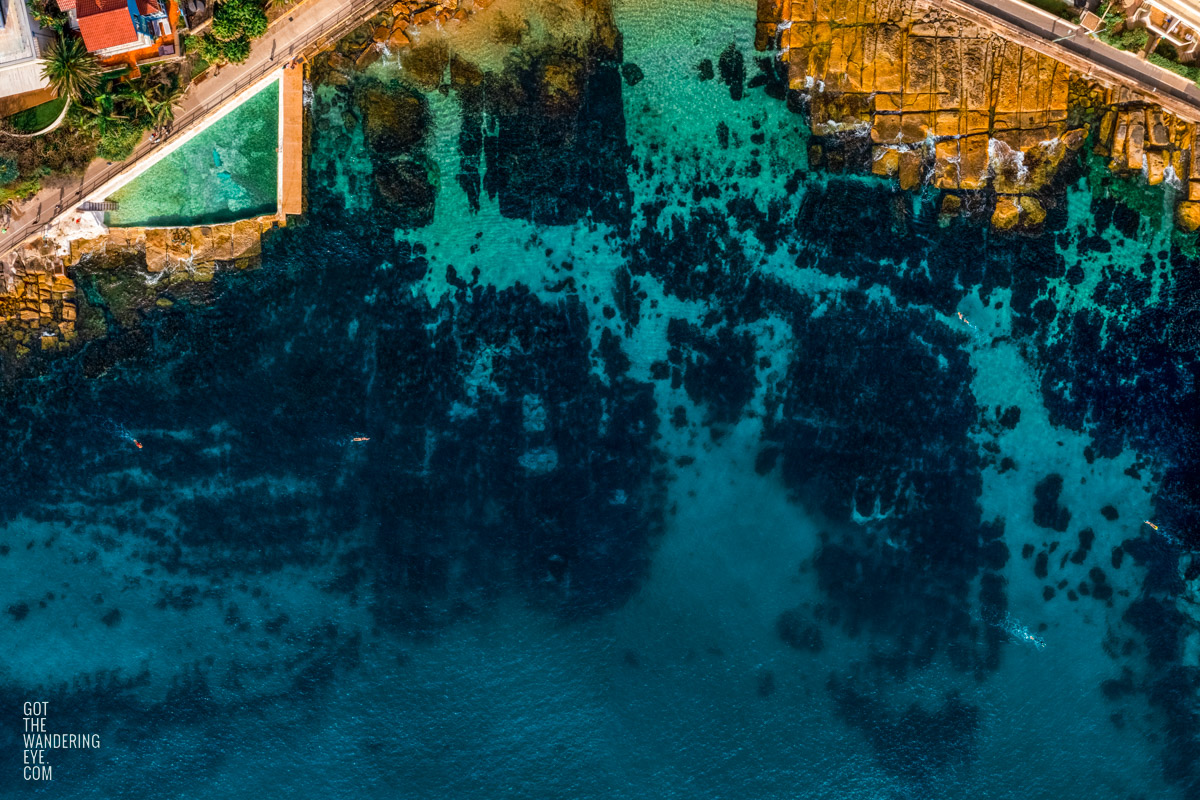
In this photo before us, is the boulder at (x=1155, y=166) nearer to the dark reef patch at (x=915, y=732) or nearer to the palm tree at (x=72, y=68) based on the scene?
the dark reef patch at (x=915, y=732)

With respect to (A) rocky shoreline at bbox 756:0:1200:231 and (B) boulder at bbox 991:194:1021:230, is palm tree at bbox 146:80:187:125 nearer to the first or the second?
(A) rocky shoreline at bbox 756:0:1200:231

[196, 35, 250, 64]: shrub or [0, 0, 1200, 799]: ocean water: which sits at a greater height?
[196, 35, 250, 64]: shrub

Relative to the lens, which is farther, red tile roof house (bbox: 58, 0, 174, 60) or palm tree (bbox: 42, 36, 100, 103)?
palm tree (bbox: 42, 36, 100, 103)

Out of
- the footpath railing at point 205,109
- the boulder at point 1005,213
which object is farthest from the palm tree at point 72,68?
the boulder at point 1005,213

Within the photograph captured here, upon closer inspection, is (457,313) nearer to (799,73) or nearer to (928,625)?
(799,73)

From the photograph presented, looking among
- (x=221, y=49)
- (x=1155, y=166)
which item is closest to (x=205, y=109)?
(x=221, y=49)

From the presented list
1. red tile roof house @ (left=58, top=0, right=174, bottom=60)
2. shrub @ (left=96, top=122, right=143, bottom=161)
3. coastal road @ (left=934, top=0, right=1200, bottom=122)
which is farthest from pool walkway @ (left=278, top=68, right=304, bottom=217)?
coastal road @ (left=934, top=0, right=1200, bottom=122)
